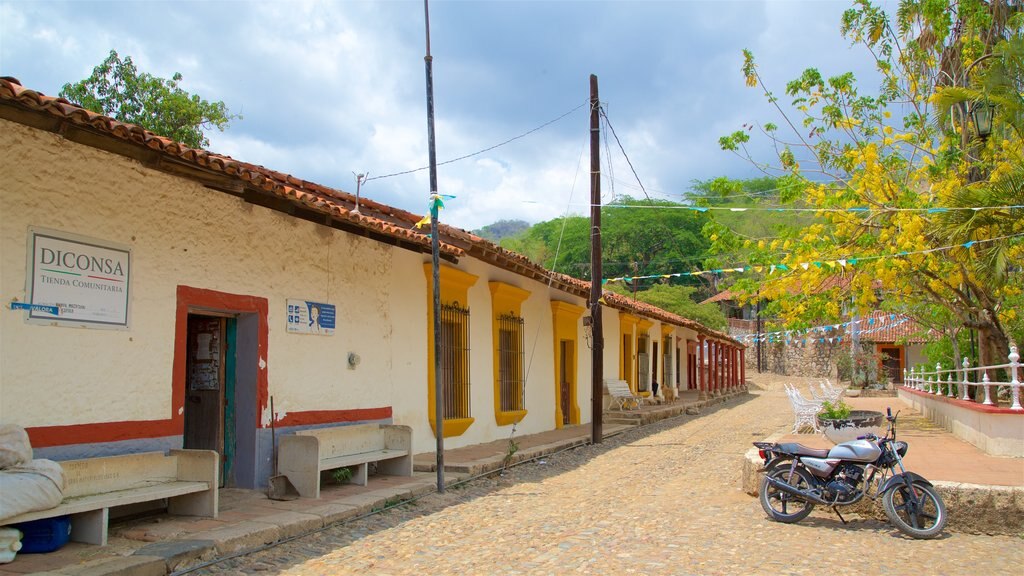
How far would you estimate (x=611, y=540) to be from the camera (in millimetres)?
5934

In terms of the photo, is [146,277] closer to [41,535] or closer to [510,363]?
[41,535]

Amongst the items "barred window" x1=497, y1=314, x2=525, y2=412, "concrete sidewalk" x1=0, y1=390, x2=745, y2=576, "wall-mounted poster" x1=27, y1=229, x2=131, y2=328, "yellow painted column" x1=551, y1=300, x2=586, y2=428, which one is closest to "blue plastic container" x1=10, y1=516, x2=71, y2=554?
"concrete sidewalk" x1=0, y1=390, x2=745, y2=576

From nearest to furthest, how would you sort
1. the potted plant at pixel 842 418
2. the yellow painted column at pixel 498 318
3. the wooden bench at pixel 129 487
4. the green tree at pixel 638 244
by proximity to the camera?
the wooden bench at pixel 129 487 < the potted plant at pixel 842 418 < the yellow painted column at pixel 498 318 < the green tree at pixel 638 244

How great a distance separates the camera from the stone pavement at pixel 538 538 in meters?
5.08

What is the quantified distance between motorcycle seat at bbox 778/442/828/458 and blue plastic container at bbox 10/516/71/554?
18.0ft

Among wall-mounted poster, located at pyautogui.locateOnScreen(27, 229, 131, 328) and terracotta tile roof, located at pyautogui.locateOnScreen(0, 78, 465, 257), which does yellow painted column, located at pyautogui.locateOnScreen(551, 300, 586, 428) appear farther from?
wall-mounted poster, located at pyautogui.locateOnScreen(27, 229, 131, 328)

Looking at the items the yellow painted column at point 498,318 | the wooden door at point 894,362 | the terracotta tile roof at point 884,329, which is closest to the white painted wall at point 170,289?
the yellow painted column at point 498,318

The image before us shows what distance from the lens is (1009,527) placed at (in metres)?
6.06

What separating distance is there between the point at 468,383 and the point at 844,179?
7.14 metres

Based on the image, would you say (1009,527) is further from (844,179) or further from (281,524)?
(844,179)

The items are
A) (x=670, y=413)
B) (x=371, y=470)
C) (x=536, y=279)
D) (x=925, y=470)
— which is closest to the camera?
(x=925, y=470)

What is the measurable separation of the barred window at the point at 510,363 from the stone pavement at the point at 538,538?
3.93 meters

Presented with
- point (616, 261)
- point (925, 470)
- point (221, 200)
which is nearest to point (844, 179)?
point (925, 470)

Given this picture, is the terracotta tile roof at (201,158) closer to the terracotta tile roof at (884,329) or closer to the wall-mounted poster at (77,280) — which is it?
the wall-mounted poster at (77,280)
